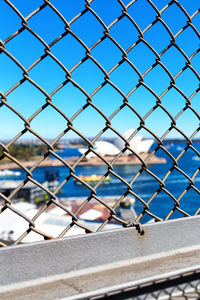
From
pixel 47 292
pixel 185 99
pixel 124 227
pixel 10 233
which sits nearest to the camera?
pixel 47 292

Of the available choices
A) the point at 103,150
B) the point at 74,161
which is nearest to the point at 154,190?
the point at 103,150

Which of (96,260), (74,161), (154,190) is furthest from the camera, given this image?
A: (154,190)

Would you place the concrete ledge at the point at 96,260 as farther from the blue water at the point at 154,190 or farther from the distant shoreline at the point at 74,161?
the blue water at the point at 154,190

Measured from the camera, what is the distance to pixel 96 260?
62cm

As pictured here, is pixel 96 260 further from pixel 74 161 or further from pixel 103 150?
pixel 103 150

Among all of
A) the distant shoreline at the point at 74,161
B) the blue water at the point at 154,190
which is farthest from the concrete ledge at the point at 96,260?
the blue water at the point at 154,190

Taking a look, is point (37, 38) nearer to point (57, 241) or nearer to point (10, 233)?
point (57, 241)

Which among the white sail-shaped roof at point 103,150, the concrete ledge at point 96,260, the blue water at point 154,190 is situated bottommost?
the concrete ledge at point 96,260

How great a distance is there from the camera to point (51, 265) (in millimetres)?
580

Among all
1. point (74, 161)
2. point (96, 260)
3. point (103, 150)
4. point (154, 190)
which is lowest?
point (96, 260)

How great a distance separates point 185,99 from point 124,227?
1.23 ft

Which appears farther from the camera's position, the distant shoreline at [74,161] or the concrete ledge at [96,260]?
the distant shoreline at [74,161]

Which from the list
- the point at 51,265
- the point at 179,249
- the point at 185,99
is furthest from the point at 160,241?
the point at 185,99

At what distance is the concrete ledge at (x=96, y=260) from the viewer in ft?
1.79
